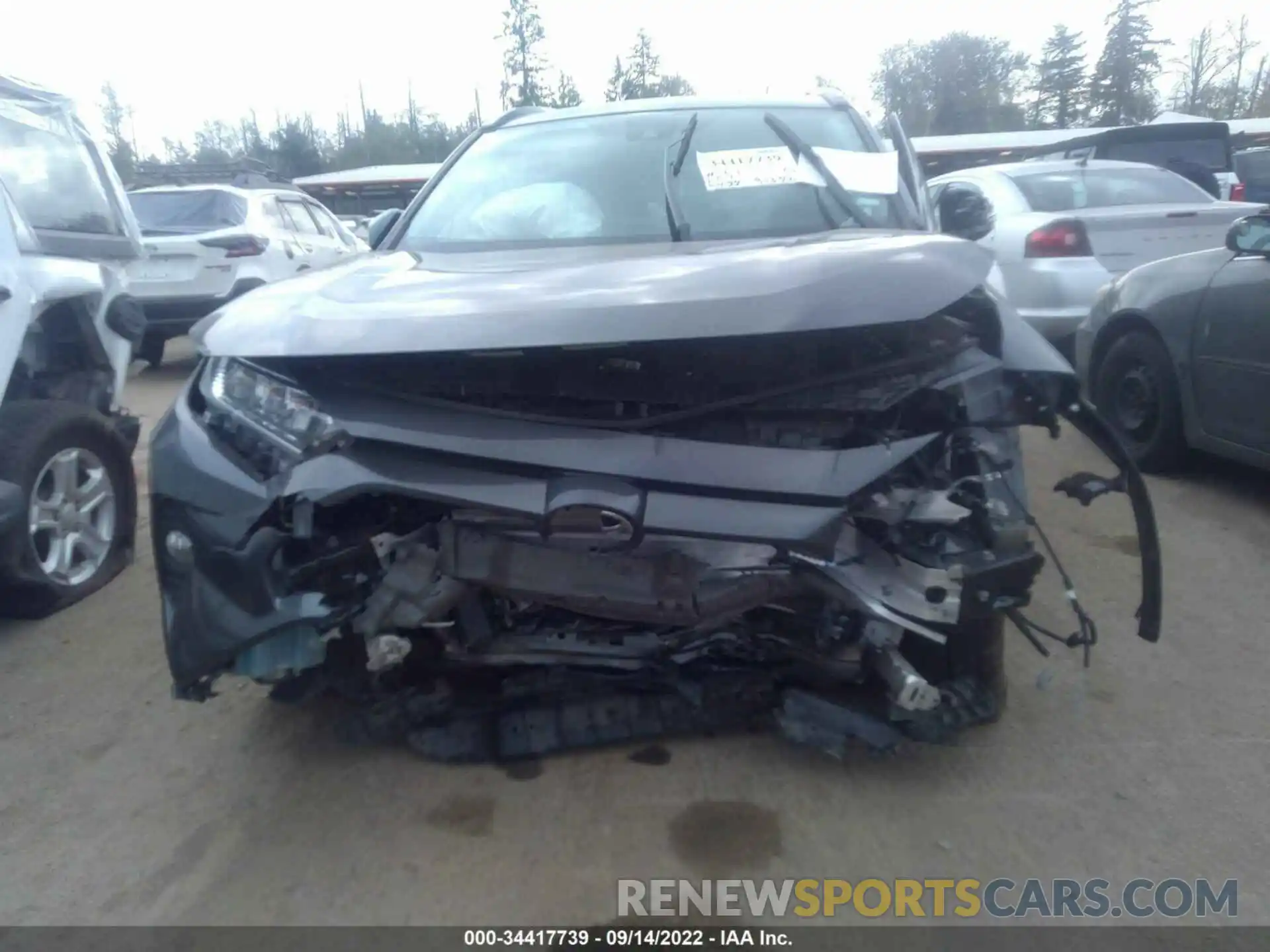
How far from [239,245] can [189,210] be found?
0.87 meters

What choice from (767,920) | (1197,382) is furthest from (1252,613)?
(767,920)

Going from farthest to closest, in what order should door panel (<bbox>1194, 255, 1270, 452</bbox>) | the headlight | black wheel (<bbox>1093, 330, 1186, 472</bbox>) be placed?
black wheel (<bbox>1093, 330, 1186, 472</bbox>), door panel (<bbox>1194, 255, 1270, 452</bbox>), the headlight

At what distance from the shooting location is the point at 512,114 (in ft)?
14.9


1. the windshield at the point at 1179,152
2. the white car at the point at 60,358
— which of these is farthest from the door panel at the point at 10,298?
the windshield at the point at 1179,152

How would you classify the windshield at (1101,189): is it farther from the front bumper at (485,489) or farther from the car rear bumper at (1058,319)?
the front bumper at (485,489)

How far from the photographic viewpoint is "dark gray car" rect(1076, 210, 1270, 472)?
182 inches

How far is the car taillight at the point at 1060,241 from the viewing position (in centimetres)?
700

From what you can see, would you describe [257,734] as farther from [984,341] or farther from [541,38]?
[541,38]

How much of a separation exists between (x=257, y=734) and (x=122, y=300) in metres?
2.43

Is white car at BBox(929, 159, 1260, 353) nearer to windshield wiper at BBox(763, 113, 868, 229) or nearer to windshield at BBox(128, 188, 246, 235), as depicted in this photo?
windshield wiper at BBox(763, 113, 868, 229)

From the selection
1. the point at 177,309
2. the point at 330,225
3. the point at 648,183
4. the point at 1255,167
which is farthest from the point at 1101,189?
the point at 1255,167

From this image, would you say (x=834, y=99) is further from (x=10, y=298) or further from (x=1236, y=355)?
(x=10, y=298)

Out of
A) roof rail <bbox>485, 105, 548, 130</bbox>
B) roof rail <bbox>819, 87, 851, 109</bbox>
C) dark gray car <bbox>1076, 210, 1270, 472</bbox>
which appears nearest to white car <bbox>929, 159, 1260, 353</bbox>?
dark gray car <bbox>1076, 210, 1270, 472</bbox>

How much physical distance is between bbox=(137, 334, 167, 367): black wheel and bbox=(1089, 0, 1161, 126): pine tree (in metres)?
51.6
